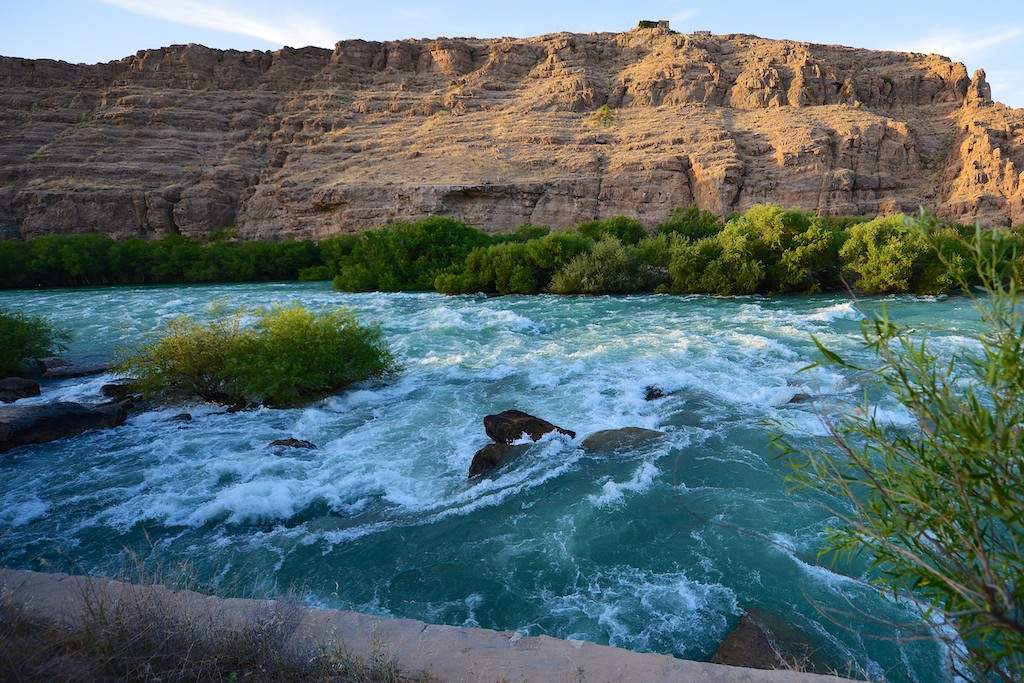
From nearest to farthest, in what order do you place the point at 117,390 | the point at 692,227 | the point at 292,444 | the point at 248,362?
1. the point at 292,444
2. the point at 248,362
3. the point at 117,390
4. the point at 692,227

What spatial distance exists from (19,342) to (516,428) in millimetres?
13776

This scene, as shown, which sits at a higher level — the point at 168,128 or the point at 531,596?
the point at 168,128

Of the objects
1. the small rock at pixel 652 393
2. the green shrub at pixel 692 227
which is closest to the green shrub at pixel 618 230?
the green shrub at pixel 692 227

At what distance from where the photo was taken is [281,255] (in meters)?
46.4

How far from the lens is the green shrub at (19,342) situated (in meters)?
14.6

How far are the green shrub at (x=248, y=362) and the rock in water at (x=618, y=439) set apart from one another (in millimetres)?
6078

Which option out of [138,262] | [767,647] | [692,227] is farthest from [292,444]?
[138,262]

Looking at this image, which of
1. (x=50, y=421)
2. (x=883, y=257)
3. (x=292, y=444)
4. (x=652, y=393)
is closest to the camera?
(x=292, y=444)

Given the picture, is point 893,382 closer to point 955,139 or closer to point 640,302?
point 640,302

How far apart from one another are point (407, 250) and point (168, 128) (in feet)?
170

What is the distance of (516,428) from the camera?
991 cm

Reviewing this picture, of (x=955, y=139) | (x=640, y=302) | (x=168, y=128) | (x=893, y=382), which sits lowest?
(x=640, y=302)

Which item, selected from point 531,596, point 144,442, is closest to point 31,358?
point 144,442

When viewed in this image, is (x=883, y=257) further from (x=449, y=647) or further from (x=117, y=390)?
(x=117, y=390)
